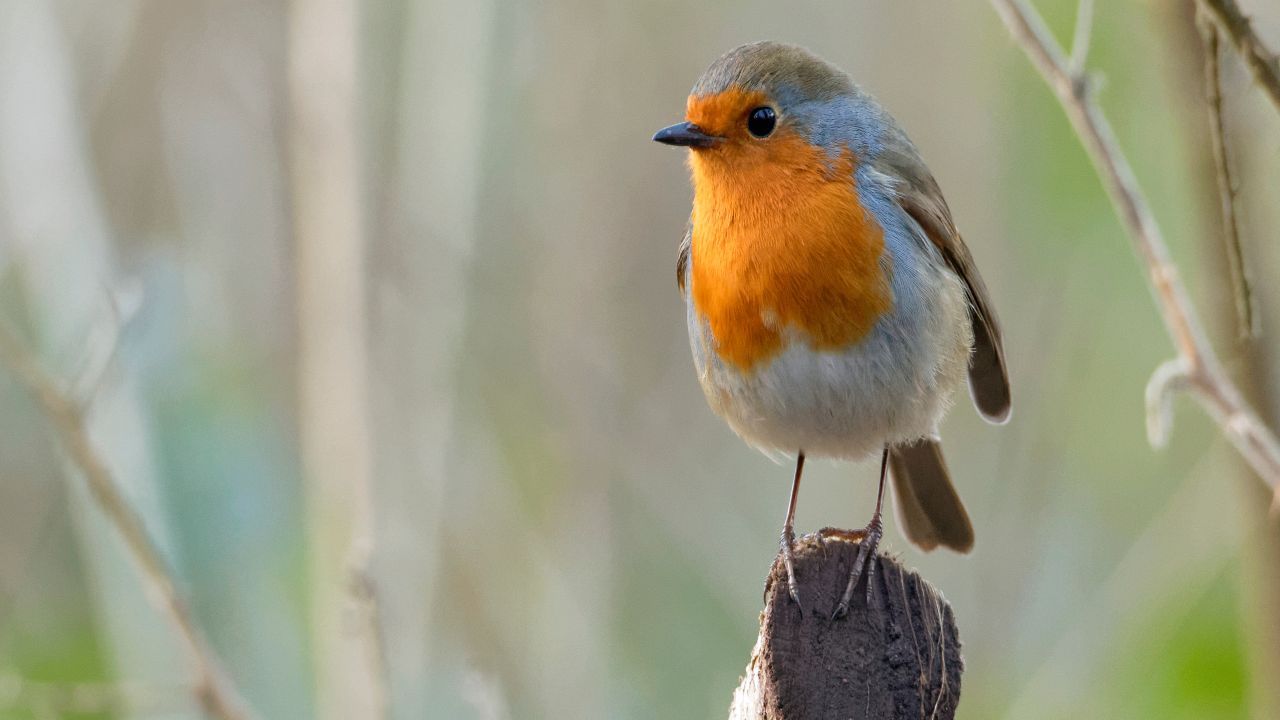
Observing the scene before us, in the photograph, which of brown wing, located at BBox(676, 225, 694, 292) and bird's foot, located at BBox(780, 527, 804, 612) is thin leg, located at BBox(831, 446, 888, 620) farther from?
brown wing, located at BBox(676, 225, 694, 292)

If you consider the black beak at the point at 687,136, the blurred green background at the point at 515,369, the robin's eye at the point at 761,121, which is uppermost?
the robin's eye at the point at 761,121

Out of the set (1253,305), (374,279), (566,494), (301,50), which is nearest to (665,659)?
(566,494)

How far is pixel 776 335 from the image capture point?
3.00m

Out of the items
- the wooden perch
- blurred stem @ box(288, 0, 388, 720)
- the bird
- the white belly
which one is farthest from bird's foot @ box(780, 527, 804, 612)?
blurred stem @ box(288, 0, 388, 720)

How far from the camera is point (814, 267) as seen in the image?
2957 millimetres

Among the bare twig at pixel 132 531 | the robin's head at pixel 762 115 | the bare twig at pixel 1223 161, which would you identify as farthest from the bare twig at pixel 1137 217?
the bare twig at pixel 132 531

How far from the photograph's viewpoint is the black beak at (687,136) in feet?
10.3

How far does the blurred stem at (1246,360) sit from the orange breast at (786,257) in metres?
0.73

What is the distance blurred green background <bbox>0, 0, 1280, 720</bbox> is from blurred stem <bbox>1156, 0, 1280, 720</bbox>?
0.02 m

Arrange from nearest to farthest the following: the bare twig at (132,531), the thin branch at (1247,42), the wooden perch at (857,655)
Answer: the wooden perch at (857,655) < the thin branch at (1247,42) < the bare twig at (132,531)

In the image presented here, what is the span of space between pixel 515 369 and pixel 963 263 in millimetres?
2353

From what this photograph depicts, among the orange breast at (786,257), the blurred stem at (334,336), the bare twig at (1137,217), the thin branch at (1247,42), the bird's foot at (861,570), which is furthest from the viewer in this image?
the blurred stem at (334,336)

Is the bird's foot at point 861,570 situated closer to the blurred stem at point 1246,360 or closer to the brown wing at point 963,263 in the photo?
the brown wing at point 963,263

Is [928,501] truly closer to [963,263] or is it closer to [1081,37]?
[963,263]
